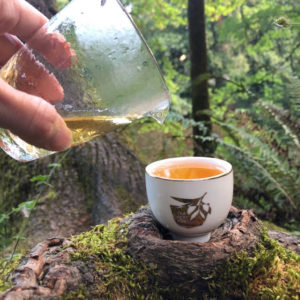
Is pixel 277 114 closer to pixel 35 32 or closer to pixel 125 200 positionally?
pixel 125 200

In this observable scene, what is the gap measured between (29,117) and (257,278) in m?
0.67

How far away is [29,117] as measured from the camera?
563mm

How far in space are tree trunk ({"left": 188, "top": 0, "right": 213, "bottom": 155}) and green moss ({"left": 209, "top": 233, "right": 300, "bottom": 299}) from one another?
1.56 m

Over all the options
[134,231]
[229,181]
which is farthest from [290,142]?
[134,231]

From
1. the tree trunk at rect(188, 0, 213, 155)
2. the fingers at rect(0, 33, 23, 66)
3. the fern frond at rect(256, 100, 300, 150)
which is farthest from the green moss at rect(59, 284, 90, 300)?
the fern frond at rect(256, 100, 300, 150)

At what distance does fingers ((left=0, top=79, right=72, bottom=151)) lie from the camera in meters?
0.55

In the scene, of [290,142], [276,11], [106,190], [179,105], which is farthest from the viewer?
[179,105]

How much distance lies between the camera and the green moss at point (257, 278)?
785 millimetres

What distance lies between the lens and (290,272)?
0.83m

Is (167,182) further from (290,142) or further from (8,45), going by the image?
(290,142)

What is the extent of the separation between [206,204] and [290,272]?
27cm

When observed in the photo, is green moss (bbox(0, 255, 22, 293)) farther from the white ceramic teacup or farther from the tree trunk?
the tree trunk

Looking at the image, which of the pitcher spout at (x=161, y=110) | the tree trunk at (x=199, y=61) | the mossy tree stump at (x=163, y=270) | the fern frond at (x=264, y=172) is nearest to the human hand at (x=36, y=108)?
the pitcher spout at (x=161, y=110)

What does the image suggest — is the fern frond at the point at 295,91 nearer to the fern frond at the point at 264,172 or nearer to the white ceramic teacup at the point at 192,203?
the fern frond at the point at 264,172
